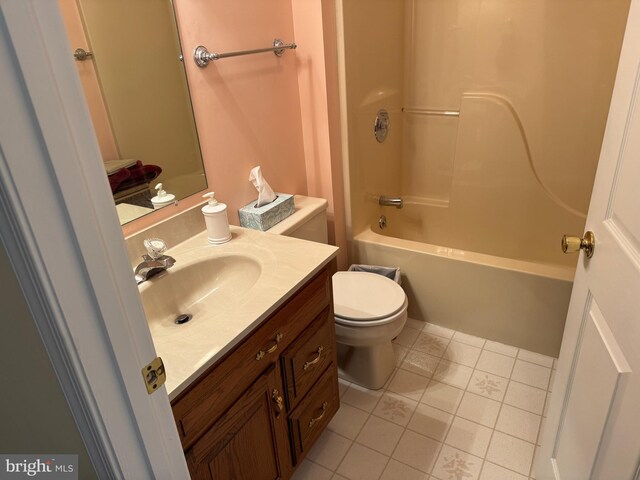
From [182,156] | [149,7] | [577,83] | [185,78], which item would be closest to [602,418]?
[182,156]

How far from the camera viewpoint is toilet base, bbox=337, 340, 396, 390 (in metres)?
1.89

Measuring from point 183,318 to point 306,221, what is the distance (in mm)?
721

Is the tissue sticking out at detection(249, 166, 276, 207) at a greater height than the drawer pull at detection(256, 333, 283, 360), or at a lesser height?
greater

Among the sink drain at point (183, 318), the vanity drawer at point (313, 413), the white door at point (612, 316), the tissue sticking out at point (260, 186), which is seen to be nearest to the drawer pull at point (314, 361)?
the vanity drawer at point (313, 413)

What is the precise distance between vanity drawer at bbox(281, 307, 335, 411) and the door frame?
68 centimetres

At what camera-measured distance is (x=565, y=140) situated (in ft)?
7.55

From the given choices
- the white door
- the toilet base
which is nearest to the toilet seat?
the toilet base

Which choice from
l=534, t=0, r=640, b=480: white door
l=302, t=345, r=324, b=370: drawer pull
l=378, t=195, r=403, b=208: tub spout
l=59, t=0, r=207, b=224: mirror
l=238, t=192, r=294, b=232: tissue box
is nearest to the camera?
l=534, t=0, r=640, b=480: white door

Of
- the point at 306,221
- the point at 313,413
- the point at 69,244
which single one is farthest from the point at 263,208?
the point at 69,244

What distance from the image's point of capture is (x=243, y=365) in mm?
1118

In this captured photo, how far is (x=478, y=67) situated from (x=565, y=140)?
589 millimetres

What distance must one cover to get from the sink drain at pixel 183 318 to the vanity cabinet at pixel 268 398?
281 millimetres

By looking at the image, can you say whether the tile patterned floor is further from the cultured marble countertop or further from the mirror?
the mirror

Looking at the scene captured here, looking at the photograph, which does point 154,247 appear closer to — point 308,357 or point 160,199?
point 160,199
